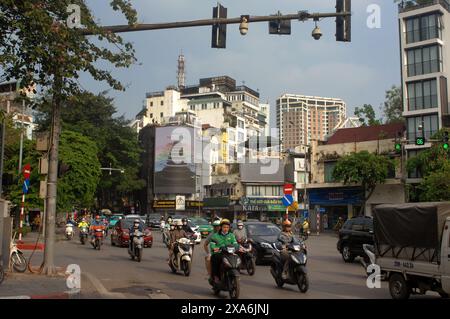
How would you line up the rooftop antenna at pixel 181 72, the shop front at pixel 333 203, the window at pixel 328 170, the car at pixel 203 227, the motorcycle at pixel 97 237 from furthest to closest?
Answer: the rooftop antenna at pixel 181 72, the window at pixel 328 170, the shop front at pixel 333 203, the car at pixel 203 227, the motorcycle at pixel 97 237

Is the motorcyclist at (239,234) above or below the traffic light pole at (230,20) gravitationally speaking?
below

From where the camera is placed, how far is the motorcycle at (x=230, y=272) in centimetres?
1058

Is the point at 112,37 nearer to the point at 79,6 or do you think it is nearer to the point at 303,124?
the point at 79,6

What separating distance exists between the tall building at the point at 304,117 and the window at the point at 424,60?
54064mm

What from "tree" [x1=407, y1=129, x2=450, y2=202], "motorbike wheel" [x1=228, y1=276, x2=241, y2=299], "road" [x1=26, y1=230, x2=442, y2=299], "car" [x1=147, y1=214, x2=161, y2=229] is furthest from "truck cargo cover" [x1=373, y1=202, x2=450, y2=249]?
"car" [x1=147, y1=214, x2=161, y2=229]

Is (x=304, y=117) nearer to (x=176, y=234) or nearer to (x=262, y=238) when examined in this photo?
(x=262, y=238)

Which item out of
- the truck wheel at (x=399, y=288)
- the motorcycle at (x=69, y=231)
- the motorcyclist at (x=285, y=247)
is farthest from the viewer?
the motorcycle at (x=69, y=231)

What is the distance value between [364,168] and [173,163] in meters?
39.7

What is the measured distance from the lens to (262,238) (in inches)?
747

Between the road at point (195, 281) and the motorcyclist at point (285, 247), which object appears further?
the motorcyclist at point (285, 247)

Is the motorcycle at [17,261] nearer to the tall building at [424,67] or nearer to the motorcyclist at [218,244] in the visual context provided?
the motorcyclist at [218,244]

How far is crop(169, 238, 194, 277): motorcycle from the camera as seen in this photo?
50.0ft

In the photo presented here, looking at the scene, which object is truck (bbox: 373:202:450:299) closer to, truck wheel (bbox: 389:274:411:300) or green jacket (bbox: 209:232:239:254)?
truck wheel (bbox: 389:274:411:300)

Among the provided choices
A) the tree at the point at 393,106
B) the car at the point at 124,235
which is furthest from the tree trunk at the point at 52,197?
the tree at the point at 393,106
